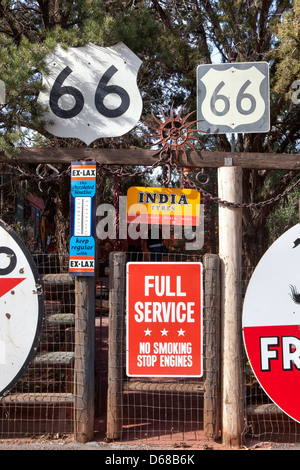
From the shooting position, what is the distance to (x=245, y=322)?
179 inches

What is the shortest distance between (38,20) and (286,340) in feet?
18.7

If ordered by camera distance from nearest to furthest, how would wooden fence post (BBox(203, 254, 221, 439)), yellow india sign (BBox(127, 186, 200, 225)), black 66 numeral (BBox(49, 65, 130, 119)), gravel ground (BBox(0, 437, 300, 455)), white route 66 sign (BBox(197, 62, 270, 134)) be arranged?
1. gravel ground (BBox(0, 437, 300, 455))
2. wooden fence post (BBox(203, 254, 221, 439))
3. white route 66 sign (BBox(197, 62, 270, 134))
4. black 66 numeral (BBox(49, 65, 130, 119))
5. yellow india sign (BBox(127, 186, 200, 225))

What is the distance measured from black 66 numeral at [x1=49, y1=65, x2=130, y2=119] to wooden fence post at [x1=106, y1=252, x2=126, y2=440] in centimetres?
139

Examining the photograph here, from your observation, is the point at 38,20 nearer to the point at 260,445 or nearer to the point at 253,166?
the point at 253,166

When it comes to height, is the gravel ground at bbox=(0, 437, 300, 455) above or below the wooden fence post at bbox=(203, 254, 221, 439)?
below

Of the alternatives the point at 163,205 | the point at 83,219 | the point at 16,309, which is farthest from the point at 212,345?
the point at 163,205

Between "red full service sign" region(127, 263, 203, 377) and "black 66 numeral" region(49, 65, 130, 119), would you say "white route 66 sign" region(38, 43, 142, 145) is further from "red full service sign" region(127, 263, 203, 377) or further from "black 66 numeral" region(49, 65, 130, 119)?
"red full service sign" region(127, 263, 203, 377)

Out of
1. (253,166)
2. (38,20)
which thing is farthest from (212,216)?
(253,166)

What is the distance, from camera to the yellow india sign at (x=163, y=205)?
7.58 metres

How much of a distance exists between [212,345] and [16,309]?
1842 millimetres

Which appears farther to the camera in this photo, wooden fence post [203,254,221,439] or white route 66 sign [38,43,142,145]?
white route 66 sign [38,43,142,145]

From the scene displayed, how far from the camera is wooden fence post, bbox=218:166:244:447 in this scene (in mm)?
4461

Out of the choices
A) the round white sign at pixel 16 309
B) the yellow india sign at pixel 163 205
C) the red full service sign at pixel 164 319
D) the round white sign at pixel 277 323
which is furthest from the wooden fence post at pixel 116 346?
the yellow india sign at pixel 163 205

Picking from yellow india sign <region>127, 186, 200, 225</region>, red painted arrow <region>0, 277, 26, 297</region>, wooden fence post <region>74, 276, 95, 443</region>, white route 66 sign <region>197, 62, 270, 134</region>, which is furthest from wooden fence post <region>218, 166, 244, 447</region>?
yellow india sign <region>127, 186, 200, 225</region>
